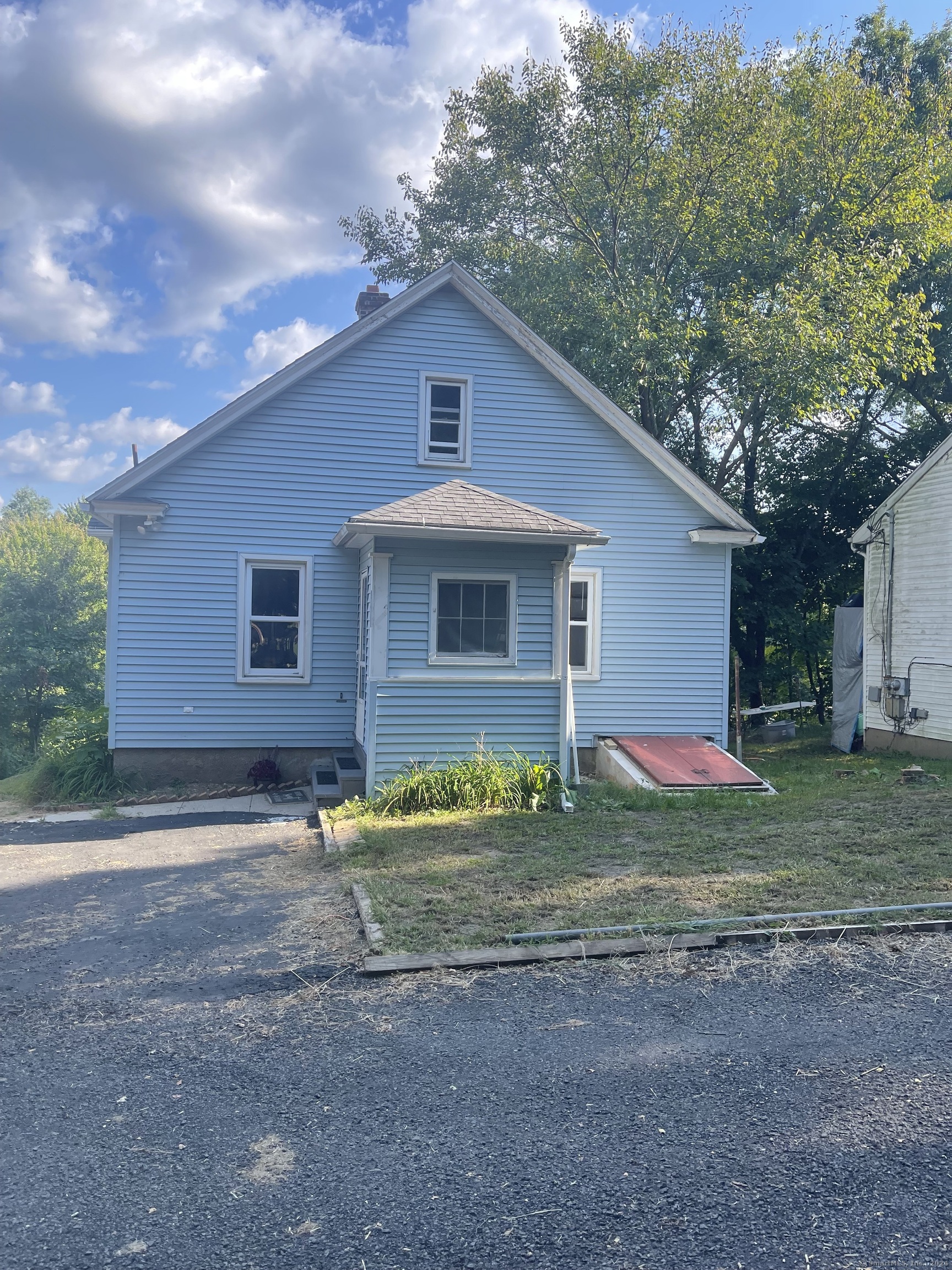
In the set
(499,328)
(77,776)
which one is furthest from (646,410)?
(77,776)

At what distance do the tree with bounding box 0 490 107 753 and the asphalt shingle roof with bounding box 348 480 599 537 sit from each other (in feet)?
86.6

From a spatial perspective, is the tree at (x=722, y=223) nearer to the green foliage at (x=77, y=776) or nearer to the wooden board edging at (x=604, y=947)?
the green foliage at (x=77, y=776)

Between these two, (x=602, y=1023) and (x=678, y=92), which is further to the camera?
(x=678, y=92)

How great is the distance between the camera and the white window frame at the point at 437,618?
1084 centimetres

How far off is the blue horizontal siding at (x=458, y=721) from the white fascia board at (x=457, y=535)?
5.67 feet

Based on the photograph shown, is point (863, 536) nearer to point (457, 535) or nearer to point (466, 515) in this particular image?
point (466, 515)

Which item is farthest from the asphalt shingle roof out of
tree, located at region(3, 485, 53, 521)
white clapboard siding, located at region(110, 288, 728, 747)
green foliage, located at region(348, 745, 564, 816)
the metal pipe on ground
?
tree, located at region(3, 485, 53, 521)

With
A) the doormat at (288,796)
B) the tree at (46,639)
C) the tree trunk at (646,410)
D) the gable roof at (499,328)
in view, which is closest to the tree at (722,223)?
the tree trunk at (646,410)

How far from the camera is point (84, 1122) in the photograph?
3.55 metres

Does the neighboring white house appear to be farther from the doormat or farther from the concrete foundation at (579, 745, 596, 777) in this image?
the doormat

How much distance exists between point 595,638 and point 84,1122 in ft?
34.4

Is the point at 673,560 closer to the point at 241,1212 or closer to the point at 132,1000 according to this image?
the point at 132,1000

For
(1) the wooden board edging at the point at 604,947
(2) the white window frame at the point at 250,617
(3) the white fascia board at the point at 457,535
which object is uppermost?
(3) the white fascia board at the point at 457,535

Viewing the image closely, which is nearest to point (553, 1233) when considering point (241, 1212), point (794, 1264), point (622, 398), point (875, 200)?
point (794, 1264)
